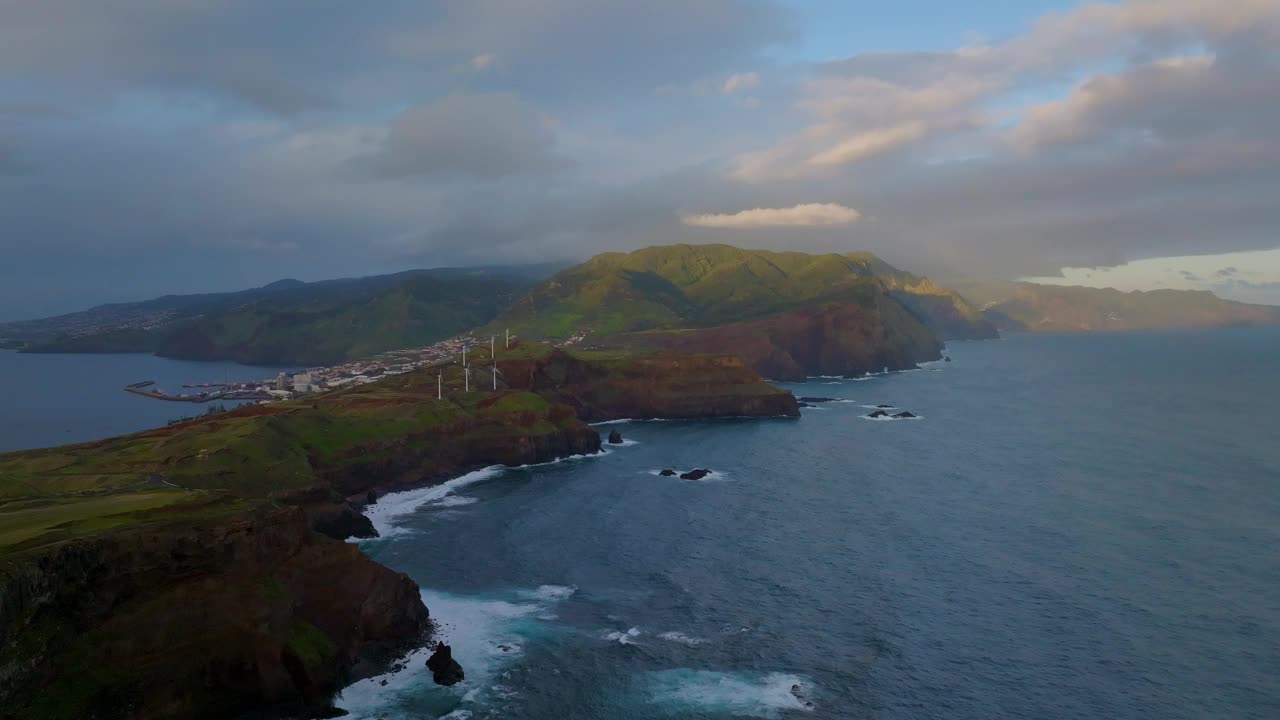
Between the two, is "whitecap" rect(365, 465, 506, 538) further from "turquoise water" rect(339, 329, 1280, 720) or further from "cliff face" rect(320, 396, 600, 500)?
"cliff face" rect(320, 396, 600, 500)

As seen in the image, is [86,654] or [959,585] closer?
[86,654]

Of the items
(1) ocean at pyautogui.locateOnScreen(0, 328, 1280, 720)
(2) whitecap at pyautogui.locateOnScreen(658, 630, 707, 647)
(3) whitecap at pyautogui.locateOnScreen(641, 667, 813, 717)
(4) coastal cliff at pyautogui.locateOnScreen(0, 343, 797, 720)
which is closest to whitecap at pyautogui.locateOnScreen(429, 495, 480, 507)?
(1) ocean at pyautogui.locateOnScreen(0, 328, 1280, 720)

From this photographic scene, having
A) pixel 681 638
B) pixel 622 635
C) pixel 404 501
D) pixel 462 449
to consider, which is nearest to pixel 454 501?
pixel 404 501

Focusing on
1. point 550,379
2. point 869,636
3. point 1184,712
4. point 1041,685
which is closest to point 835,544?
point 869,636

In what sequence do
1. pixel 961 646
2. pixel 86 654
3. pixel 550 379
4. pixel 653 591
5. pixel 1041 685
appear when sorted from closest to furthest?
pixel 86 654
pixel 1041 685
pixel 961 646
pixel 653 591
pixel 550 379

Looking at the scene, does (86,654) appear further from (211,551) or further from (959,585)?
(959,585)

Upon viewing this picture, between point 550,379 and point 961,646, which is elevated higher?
point 550,379
